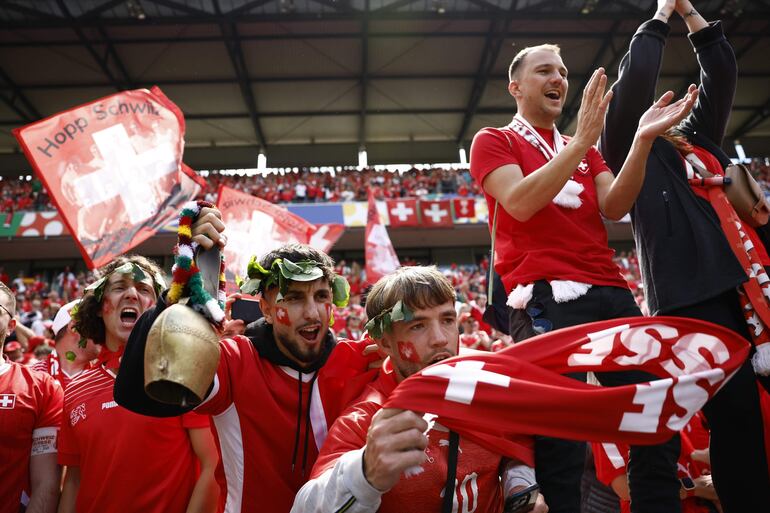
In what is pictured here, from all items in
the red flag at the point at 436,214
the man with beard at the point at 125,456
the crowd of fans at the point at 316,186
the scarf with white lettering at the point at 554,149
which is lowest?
the man with beard at the point at 125,456

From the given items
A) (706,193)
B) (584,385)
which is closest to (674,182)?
(706,193)

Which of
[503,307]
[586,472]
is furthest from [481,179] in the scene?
[586,472]

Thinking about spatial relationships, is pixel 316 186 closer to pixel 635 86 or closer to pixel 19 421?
pixel 19 421

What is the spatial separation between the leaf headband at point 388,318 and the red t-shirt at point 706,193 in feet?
4.17

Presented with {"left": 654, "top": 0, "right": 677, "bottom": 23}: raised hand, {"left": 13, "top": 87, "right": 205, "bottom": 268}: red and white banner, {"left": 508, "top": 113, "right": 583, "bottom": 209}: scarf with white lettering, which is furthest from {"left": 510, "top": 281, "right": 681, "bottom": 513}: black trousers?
{"left": 13, "top": 87, "right": 205, "bottom": 268}: red and white banner

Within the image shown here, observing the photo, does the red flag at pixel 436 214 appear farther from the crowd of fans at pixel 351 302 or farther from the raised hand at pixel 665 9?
the raised hand at pixel 665 9

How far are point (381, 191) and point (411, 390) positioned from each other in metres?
20.4

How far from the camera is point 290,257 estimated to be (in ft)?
6.95

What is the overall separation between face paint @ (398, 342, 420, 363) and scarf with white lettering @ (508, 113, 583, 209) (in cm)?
92

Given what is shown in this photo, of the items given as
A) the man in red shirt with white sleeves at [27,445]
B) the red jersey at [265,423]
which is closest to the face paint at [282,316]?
the red jersey at [265,423]

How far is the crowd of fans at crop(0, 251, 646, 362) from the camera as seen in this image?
274 inches

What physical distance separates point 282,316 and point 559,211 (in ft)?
3.80

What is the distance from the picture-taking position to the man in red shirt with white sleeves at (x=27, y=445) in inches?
100.0

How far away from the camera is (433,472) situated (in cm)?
158
